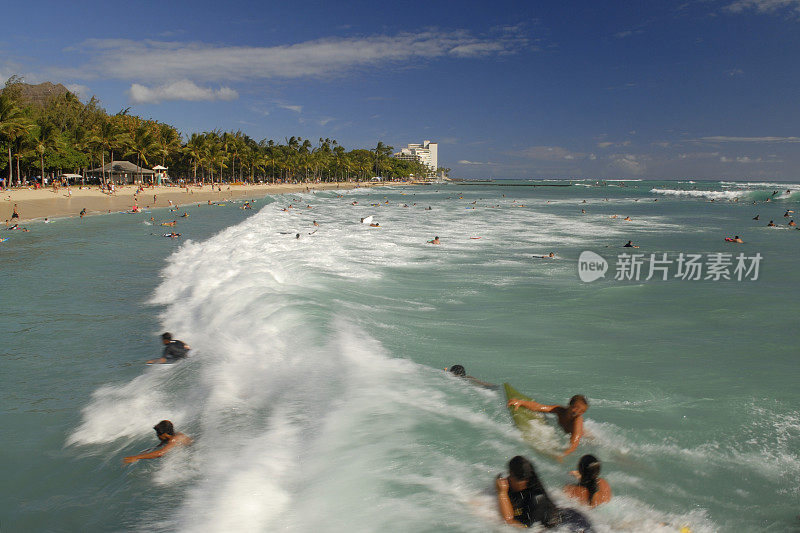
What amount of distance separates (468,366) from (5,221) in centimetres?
3176

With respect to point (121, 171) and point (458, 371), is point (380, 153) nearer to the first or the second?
point (121, 171)

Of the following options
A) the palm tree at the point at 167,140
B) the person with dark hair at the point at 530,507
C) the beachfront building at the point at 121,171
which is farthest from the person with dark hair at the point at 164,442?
the palm tree at the point at 167,140

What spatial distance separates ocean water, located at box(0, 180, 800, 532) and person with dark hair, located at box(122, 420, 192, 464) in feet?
0.43

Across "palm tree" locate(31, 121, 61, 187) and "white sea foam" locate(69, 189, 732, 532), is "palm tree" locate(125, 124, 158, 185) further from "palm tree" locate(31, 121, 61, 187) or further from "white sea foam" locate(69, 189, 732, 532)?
"white sea foam" locate(69, 189, 732, 532)

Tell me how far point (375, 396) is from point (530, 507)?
301cm

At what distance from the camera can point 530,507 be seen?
4.21 metres

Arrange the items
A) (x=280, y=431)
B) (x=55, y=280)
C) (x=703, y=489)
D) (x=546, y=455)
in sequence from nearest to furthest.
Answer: (x=703, y=489) → (x=546, y=455) → (x=280, y=431) → (x=55, y=280)

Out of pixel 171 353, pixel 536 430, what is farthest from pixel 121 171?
pixel 536 430

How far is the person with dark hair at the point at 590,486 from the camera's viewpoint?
4438 mm

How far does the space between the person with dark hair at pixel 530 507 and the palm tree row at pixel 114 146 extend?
51524 mm

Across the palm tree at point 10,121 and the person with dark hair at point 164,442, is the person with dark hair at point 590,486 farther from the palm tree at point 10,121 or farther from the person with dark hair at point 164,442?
the palm tree at point 10,121

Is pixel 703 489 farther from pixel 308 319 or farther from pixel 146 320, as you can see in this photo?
pixel 146 320

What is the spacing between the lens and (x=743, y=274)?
1697 centimetres

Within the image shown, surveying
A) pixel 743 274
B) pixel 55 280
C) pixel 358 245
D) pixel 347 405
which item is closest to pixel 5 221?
pixel 55 280
